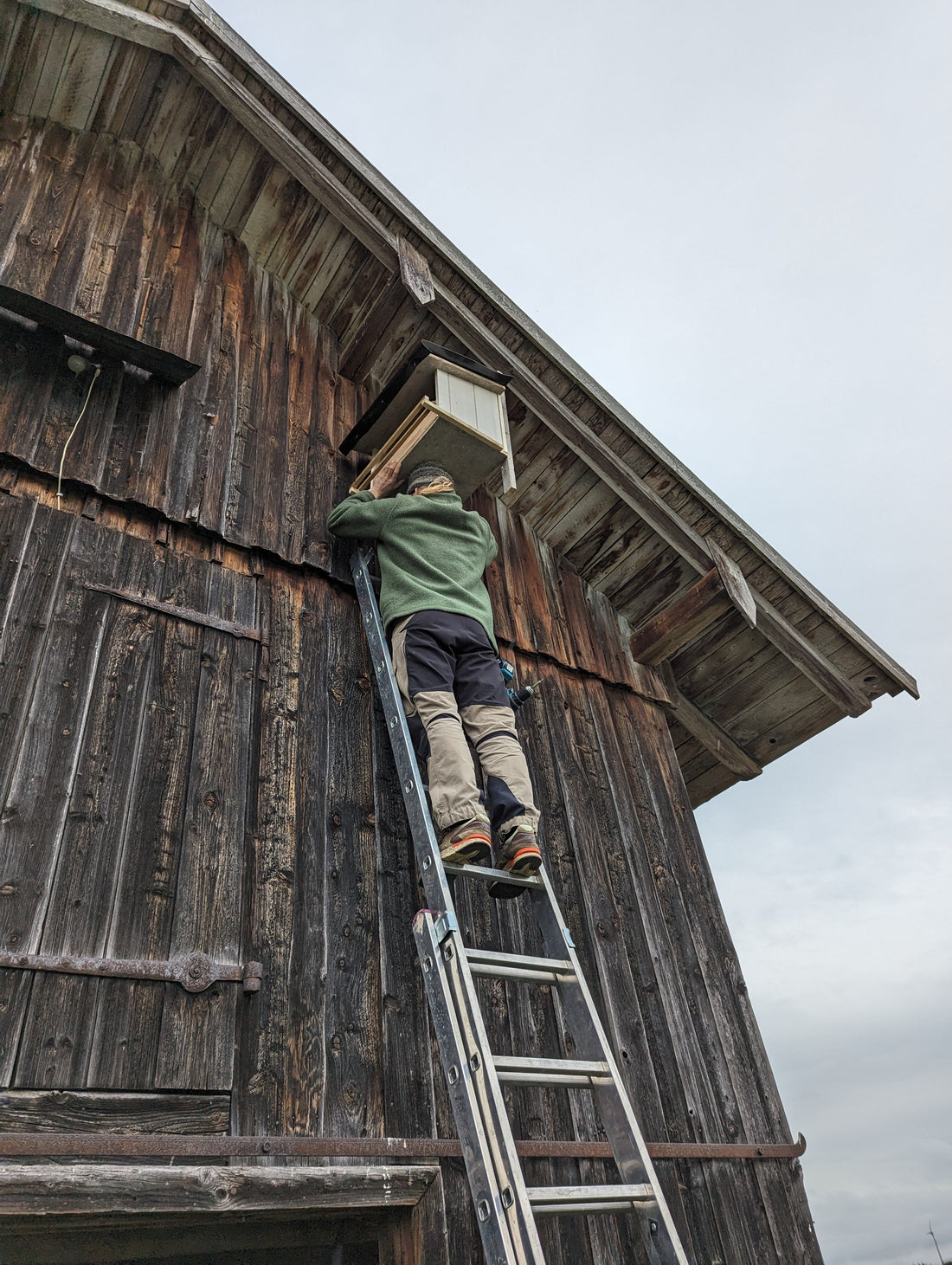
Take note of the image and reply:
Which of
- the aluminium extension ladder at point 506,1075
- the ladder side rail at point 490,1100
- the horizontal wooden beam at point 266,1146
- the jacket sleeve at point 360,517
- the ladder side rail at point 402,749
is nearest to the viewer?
the ladder side rail at point 490,1100

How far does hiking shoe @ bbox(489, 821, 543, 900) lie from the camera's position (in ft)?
9.93

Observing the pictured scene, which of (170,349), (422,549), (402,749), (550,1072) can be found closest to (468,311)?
(170,349)

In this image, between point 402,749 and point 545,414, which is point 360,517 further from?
point 545,414

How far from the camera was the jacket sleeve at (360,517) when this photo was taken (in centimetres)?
406

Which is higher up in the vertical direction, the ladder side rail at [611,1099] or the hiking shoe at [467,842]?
the hiking shoe at [467,842]

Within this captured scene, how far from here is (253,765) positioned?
335cm

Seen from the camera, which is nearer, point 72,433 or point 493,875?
point 493,875

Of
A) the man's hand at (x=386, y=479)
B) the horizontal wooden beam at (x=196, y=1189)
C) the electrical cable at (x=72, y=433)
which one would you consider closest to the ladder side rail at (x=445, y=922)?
the man's hand at (x=386, y=479)

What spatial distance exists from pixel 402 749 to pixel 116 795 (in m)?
1.01

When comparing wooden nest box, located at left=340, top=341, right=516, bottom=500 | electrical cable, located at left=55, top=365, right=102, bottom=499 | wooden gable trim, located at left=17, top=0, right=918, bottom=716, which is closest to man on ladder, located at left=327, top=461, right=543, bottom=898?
wooden nest box, located at left=340, top=341, right=516, bottom=500

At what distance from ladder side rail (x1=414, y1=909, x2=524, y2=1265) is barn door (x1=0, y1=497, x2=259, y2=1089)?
0.65 metres

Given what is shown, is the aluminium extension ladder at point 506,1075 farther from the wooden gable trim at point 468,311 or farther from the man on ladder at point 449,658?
the wooden gable trim at point 468,311

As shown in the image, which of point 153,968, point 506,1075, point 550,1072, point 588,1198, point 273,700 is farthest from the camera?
point 273,700

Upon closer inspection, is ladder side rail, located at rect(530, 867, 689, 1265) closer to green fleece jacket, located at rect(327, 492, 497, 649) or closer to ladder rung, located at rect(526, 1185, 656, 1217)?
ladder rung, located at rect(526, 1185, 656, 1217)
